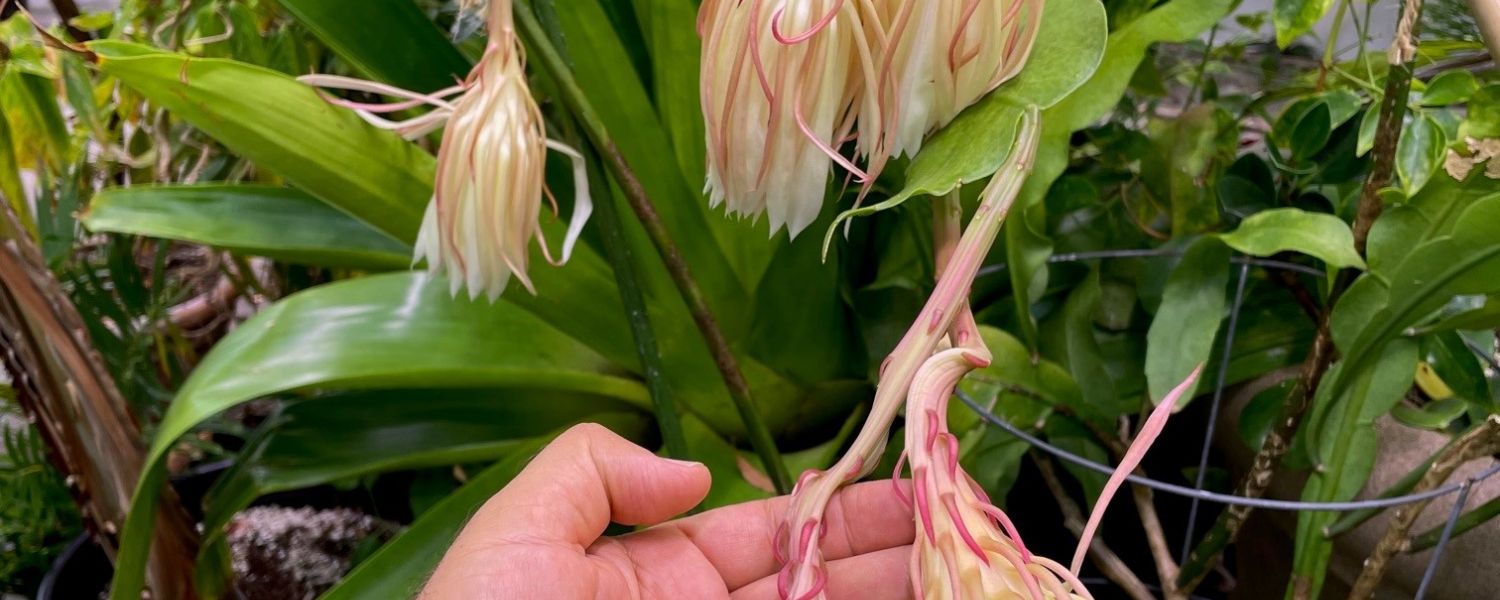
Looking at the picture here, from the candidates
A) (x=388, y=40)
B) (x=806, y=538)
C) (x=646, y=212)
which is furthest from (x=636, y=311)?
(x=388, y=40)

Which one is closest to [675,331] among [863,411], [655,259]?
[655,259]

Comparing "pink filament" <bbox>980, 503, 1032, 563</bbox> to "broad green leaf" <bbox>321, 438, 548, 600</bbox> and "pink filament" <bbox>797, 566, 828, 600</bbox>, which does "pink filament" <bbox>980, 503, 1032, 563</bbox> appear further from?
"broad green leaf" <bbox>321, 438, 548, 600</bbox>

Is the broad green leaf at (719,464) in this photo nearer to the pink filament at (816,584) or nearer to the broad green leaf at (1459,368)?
the pink filament at (816,584)

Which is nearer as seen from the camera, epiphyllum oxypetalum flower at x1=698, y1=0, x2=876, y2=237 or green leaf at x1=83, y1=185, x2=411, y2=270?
epiphyllum oxypetalum flower at x1=698, y1=0, x2=876, y2=237

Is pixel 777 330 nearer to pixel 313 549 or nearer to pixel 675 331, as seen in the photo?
pixel 675 331

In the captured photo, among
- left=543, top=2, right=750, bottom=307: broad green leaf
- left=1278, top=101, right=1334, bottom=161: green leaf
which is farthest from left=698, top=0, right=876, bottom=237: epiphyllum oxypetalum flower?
left=1278, top=101, right=1334, bottom=161: green leaf

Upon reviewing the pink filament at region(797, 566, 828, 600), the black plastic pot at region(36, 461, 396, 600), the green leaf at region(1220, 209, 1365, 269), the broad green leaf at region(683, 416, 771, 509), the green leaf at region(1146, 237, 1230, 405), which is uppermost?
the green leaf at region(1220, 209, 1365, 269)

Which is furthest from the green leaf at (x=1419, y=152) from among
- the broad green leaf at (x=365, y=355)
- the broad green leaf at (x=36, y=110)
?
the broad green leaf at (x=36, y=110)
